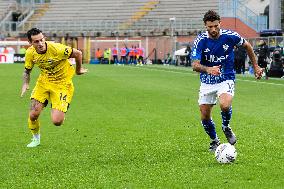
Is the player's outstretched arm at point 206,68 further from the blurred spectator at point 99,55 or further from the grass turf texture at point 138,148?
the blurred spectator at point 99,55

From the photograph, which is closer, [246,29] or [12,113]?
[12,113]

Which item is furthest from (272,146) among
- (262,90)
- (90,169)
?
(262,90)

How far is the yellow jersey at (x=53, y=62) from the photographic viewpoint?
1228 centimetres

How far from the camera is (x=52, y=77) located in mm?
12750

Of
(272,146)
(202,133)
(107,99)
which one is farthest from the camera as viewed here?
(107,99)

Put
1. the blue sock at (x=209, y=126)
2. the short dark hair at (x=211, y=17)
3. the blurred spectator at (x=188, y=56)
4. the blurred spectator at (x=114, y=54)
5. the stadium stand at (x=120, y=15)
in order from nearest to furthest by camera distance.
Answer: the short dark hair at (x=211, y=17), the blue sock at (x=209, y=126), the blurred spectator at (x=188, y=56), the blurred spectator at (x=114, y=54), the stadium stand at (x=120, y=15)

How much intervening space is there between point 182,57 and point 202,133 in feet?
174

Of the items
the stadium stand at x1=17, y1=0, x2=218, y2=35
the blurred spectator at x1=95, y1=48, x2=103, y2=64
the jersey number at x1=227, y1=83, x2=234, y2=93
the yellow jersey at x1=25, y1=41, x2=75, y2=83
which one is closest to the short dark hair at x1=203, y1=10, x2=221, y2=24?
the jersey number at x1=227, y1=83, x2=234, y2=93

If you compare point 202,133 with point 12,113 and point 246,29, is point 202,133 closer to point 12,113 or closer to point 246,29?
point 12,113

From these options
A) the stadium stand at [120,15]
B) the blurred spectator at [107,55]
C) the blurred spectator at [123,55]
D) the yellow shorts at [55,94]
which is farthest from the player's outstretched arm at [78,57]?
the blurred spectator at [107,55]

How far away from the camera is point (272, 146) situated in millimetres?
11828

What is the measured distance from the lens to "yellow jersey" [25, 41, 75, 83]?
12281mm

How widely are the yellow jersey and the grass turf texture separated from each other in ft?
3.94

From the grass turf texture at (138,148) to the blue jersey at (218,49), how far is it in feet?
4.52
